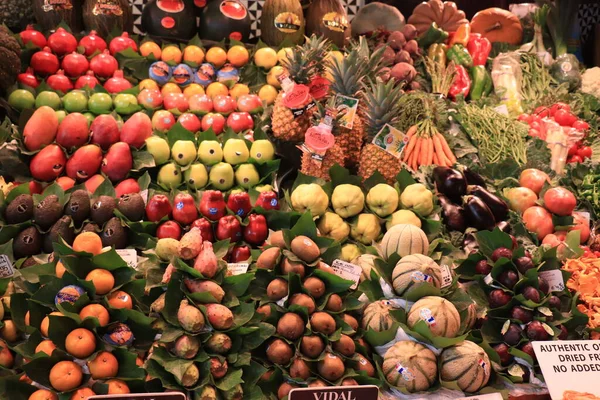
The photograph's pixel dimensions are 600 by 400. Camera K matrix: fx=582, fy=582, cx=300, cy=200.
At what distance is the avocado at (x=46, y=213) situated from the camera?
8.21ft

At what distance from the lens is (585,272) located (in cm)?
275

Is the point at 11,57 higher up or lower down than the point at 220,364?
higher up

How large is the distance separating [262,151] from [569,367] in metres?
1.83

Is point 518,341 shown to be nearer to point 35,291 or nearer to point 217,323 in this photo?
point 217,323

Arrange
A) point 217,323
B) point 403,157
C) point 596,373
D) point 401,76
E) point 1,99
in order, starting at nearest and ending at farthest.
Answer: point 217,323, point 596,373, point 1,99, point 403,157, point 401,76

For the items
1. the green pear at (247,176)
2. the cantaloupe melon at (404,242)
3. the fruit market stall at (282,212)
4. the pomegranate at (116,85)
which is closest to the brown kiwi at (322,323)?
the fruit market stall at (282,212)

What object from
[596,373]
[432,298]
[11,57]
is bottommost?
[596,373]

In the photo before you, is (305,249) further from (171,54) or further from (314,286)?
(171,54)

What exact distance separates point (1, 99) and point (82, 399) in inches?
83.3

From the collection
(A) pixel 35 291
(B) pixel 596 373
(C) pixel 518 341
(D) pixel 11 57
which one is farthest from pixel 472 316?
(D) pixel 11 57

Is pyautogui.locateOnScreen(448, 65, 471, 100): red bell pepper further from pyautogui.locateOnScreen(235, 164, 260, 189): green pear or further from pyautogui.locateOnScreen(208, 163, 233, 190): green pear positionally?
pyautogui.locateOnScreen(208, 163, 233, 190): green pear

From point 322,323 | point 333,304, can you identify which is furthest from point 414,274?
point 322,323

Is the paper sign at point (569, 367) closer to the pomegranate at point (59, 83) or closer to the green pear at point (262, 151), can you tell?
the green pear at point (262, 151)

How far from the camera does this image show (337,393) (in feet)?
6.20
